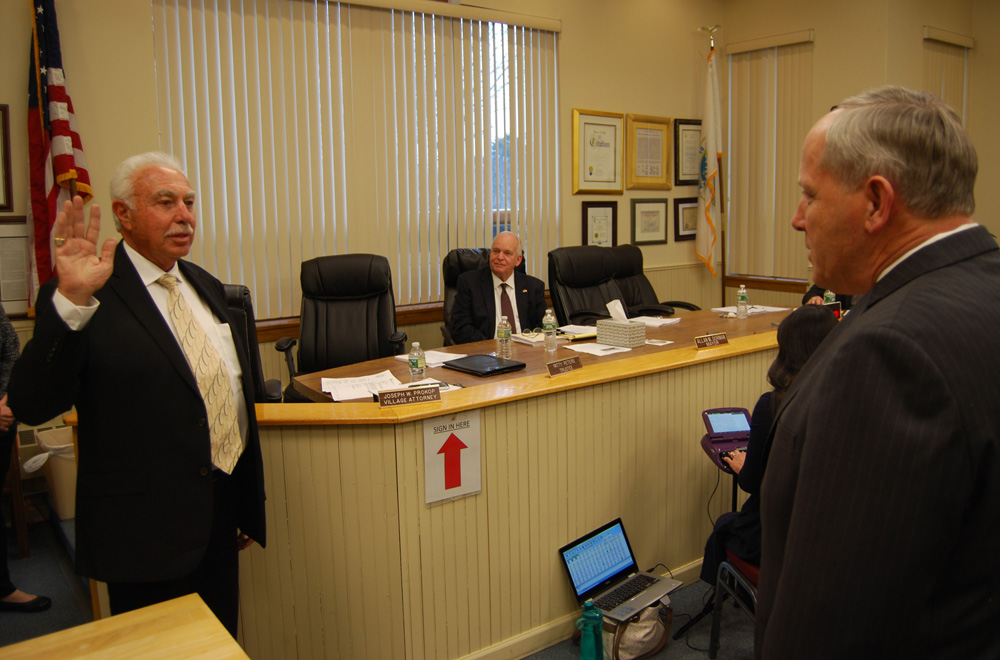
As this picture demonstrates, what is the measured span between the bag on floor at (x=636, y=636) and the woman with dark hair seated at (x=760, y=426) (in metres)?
0.26

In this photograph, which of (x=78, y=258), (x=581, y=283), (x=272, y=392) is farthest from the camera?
(x=581, y=283)

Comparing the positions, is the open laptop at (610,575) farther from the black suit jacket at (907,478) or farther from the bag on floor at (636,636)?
the black suit jacket at (907,478)

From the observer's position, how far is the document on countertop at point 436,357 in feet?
10.2

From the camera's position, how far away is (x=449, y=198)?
5.11 metres

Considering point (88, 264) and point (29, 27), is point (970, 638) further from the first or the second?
point (29, 27)

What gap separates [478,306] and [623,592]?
6.92ft

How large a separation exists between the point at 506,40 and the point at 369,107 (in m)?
1.22

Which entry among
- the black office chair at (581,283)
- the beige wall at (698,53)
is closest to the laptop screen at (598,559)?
the black office chair at (581,283)

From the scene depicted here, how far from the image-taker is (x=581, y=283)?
16.0 feet

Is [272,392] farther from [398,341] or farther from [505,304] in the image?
[505,304]

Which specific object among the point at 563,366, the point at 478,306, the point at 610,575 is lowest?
the point at 610,575

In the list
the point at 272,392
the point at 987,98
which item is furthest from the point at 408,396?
the point at 987,98

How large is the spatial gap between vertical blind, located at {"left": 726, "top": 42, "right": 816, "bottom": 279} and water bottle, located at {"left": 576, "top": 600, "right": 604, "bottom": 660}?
15.1 feet

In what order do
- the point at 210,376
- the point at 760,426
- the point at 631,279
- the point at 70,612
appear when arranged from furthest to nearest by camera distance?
the point at 631,279 → the point at 70,612 → the point at 760,426 → the point at 210,376
